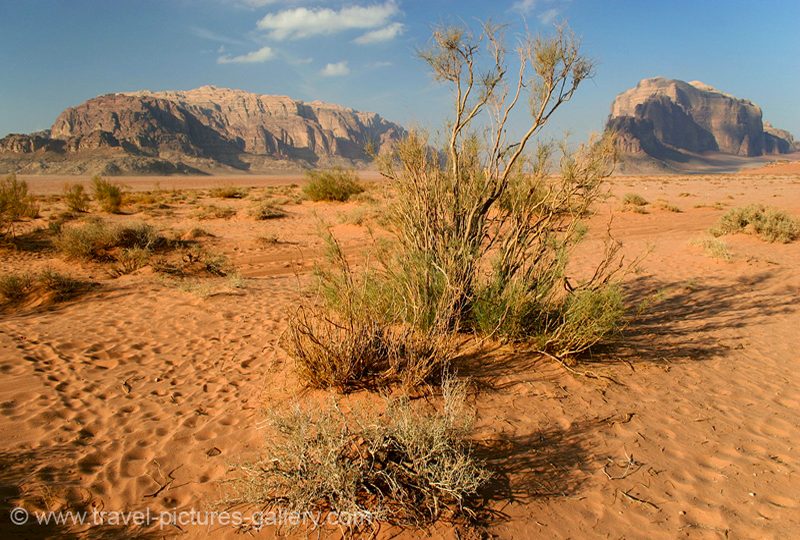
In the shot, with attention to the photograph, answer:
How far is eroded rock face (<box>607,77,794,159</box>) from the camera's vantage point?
140 m

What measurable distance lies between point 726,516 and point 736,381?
8.66ft

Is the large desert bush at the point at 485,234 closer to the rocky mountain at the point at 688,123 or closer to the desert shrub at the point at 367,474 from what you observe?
the desert shrub at the point at 367,474

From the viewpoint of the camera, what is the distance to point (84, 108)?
4860 inches

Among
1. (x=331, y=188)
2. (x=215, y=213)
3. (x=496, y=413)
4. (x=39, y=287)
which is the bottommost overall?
(x=496, y=413)

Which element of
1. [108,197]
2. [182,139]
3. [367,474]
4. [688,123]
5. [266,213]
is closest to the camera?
[367,474]

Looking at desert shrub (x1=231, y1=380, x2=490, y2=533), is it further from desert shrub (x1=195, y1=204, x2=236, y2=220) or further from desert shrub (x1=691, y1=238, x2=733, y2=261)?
desert shrub (x1=195, y1=204, x2=236, y2=220)

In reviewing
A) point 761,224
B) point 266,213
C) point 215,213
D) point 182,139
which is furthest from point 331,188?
point 182,139

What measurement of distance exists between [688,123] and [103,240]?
626 feet

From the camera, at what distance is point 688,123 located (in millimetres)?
161000

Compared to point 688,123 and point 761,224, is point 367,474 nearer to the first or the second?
point 761,224

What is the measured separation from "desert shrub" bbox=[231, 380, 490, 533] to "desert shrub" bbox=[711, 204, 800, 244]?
14243 millimetres

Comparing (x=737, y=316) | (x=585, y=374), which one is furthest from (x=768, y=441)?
(x=737, y=316)

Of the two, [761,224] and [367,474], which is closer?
[367,474]

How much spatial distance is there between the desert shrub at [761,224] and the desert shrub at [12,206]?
68.6 feet
